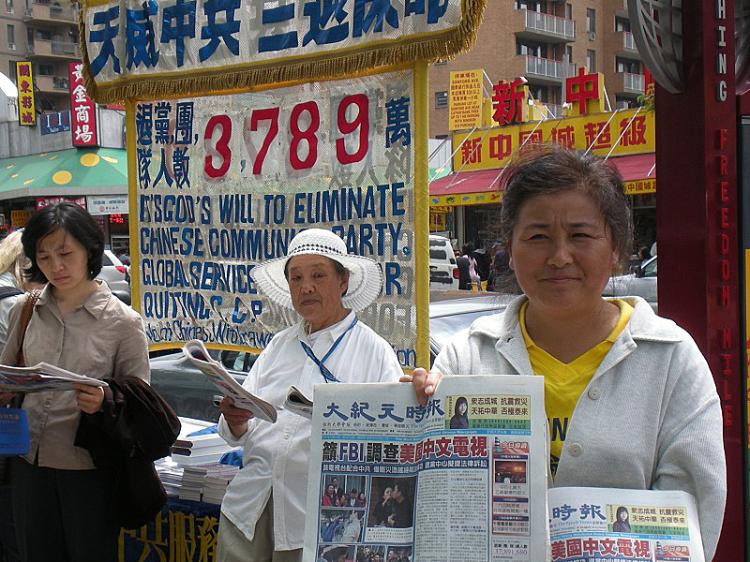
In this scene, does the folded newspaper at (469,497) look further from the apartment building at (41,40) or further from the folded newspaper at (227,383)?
the apartment building at (41,40)

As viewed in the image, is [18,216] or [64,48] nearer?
[18,216]

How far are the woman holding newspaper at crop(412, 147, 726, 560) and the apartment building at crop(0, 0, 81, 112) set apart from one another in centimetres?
4840

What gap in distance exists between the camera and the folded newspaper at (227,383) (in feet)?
7.02

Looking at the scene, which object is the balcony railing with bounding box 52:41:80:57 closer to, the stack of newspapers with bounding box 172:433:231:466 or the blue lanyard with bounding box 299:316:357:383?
the stack of newspapers with bounding box 172:433:231:466

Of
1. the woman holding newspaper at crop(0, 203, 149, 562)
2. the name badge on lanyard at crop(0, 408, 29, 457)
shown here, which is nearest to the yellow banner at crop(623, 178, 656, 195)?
the woman holding newspaper at crop(0, 203, 149, 562)

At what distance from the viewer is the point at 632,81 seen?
37719 mm

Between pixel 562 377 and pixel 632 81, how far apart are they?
39267mm

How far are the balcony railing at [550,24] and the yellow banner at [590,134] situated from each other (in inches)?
600

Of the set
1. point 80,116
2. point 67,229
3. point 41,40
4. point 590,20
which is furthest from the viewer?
point 41,40

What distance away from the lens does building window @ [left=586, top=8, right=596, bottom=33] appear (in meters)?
37.3

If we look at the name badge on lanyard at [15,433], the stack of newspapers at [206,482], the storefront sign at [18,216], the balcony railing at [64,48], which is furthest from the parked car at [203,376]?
the balcony railing at [64,48]

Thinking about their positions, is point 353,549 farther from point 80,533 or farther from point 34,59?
point 34,59

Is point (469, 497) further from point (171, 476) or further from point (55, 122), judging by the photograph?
point (55, 122)

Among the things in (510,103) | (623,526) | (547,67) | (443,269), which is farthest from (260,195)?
(547,67)
